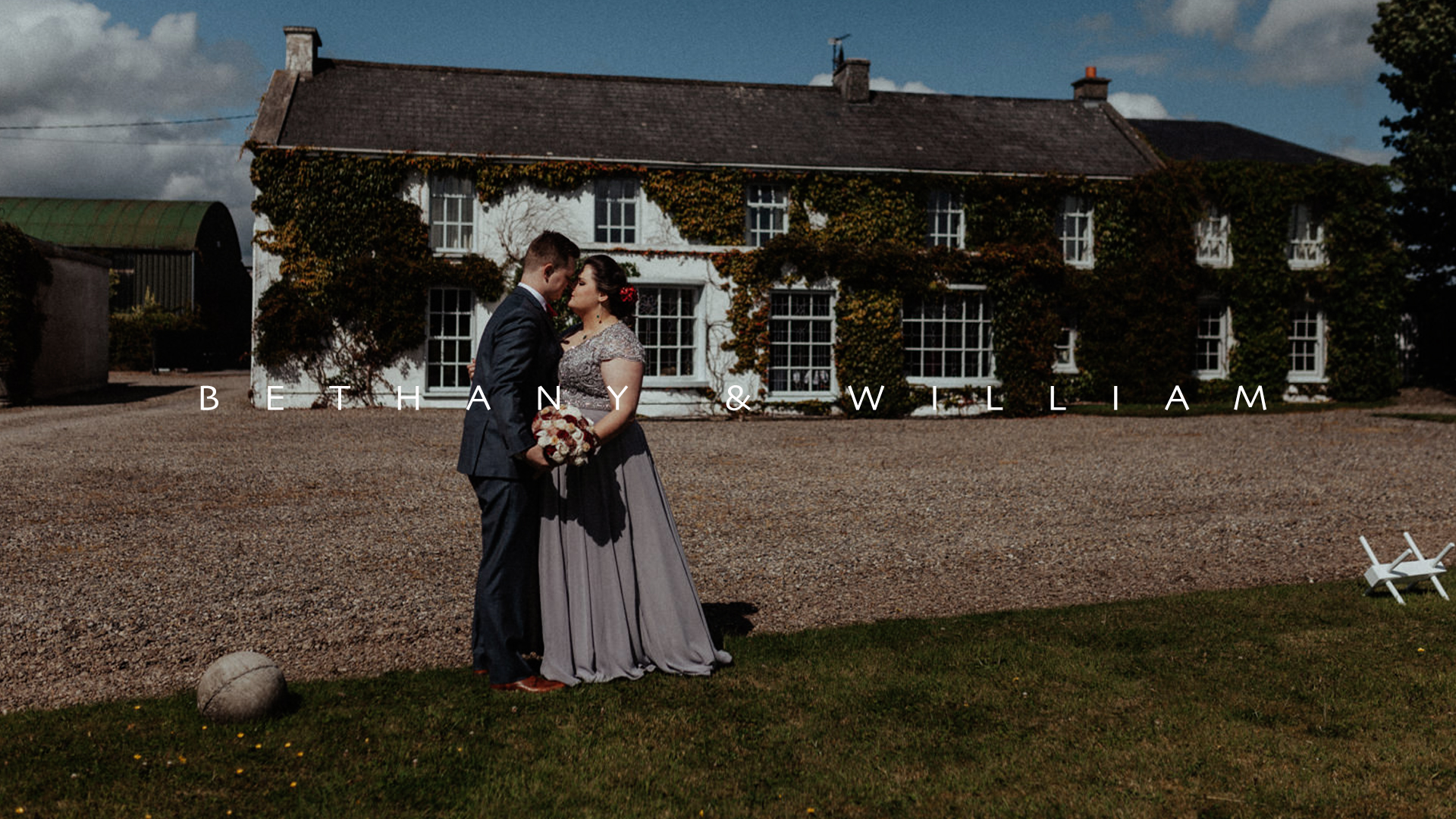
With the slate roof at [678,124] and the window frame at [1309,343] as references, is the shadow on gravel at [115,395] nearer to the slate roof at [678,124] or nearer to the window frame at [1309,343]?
the slate roof at [678,124]

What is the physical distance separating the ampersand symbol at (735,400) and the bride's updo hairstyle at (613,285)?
52.0 feet

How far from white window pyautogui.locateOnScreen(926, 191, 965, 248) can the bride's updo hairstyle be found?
17942mm

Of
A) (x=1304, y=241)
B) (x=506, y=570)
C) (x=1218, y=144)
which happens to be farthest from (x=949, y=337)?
(x=506, y=570)

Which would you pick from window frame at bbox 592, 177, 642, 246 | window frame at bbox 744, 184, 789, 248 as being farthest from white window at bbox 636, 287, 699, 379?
window frame at bbox 744, 184, 789, 248

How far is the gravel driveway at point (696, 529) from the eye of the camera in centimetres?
575

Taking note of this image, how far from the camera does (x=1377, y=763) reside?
3855 mm

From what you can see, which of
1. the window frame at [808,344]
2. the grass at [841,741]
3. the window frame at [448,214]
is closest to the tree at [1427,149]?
the window frame at [808,344]

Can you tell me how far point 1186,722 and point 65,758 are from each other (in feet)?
14.8

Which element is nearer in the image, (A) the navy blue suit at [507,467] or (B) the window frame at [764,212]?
(A) the navy blue suit at [507,467]

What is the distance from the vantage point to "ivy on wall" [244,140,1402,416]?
19625 millimetres

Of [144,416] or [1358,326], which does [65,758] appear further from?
[1358,326]

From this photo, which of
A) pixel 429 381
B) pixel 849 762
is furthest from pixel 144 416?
pixel 849 762

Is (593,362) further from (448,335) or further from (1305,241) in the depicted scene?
(1305,241)

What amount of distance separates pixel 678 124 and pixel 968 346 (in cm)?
797
